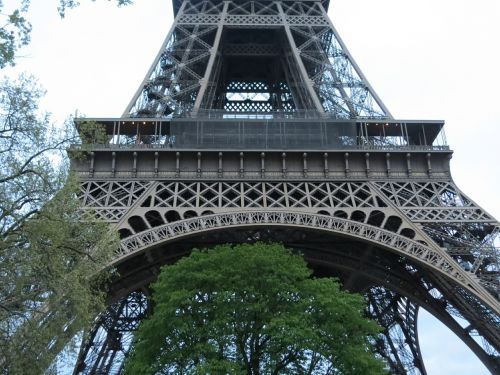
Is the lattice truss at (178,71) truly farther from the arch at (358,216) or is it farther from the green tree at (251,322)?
the green tree at (251,322)

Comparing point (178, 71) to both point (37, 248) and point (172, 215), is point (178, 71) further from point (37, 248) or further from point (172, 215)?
point (37, 248)

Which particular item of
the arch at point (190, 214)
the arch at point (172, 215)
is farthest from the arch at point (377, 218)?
the arch at point (172, 215)

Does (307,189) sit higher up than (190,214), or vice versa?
(307,189)

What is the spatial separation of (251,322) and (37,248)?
30.9ft

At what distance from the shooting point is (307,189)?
84.9 feet

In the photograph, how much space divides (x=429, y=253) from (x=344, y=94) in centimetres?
1100

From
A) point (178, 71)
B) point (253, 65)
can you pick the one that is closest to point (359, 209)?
point (178, 71)

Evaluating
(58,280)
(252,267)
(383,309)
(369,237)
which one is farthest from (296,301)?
(383,309)

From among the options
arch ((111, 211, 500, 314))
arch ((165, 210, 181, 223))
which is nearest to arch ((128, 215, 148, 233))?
arch ((165, 210, 181, 223))

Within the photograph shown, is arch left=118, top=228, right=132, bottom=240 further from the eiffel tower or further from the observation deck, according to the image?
the observation deck

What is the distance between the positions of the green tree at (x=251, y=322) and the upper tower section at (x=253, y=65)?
35.1ft

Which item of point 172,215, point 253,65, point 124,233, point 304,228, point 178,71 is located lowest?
point 124,233

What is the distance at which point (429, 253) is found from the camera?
2322 cm

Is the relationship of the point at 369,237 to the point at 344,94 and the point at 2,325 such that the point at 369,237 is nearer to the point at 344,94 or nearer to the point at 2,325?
the point at 344,94
